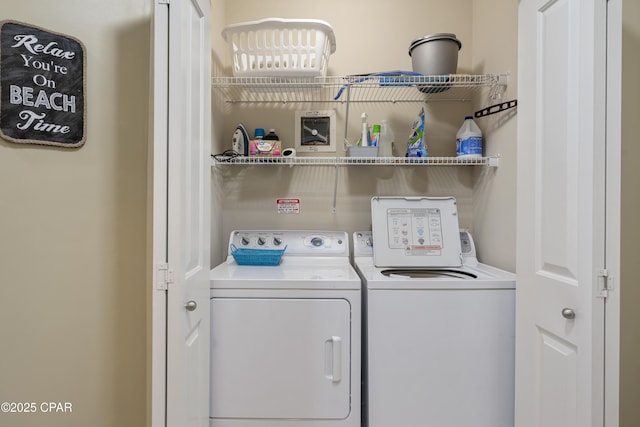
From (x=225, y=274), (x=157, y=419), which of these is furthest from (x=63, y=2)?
(x=157, y=419)

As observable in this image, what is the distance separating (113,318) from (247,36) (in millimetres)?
1553

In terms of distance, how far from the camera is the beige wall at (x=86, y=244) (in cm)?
96

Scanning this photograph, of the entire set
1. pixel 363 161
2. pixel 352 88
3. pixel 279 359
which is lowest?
pixel 279 359

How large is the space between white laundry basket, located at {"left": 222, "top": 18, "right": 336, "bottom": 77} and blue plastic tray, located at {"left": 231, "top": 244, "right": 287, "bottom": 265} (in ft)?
3.42

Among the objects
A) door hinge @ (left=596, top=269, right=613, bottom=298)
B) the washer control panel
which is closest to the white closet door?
the washer control panel

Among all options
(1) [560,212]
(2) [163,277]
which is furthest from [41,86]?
(1) [560,212]

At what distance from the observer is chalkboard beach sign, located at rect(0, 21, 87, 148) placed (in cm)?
92

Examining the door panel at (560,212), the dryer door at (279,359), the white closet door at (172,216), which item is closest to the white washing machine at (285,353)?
the dryer door at (279,359)

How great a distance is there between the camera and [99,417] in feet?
3.51

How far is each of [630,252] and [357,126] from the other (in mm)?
1565

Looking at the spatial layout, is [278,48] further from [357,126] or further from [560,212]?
[560,212]

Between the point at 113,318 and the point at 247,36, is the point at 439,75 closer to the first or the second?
the point at 247,36

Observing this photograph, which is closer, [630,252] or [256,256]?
[630,252]

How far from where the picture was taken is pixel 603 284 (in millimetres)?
932
